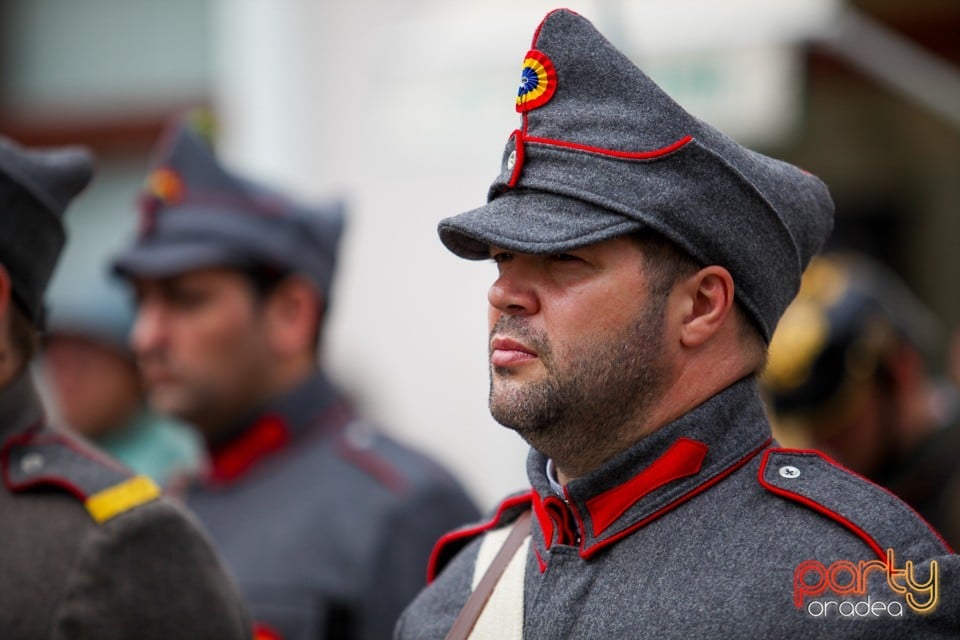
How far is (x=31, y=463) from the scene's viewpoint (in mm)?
2930

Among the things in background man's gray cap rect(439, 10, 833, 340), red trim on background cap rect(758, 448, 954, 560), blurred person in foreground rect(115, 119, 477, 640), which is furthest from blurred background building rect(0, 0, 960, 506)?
red trim on background cap rect(758, 448, 954, 560)

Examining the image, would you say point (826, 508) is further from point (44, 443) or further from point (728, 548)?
point (44, 443)

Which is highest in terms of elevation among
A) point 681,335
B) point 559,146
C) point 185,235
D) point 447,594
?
point 559,146

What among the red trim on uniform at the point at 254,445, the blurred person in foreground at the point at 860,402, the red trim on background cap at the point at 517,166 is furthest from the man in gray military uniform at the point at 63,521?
the blurred person in foreground at the point at 860,402

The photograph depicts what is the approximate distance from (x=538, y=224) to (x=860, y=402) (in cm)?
269

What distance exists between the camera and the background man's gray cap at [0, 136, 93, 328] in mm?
2951

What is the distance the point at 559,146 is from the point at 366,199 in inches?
214

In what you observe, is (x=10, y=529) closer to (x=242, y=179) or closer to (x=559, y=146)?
(x=559, y=146)

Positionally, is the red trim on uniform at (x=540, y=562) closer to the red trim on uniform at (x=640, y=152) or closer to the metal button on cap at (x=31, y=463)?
the red trim on uniform at (x=640, y=152)

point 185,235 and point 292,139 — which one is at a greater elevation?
point 185,235

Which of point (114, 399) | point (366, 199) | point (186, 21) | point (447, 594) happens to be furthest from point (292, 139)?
point (447, 594)

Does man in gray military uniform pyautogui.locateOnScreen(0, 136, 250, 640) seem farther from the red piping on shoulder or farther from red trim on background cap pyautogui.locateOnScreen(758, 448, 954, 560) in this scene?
red trim on background cap pyautogui.locateOnScreen(758, 448, 954, 560)

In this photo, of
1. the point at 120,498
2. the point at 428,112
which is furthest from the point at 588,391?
the point at 428,112

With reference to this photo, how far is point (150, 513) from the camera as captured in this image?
112 inches
